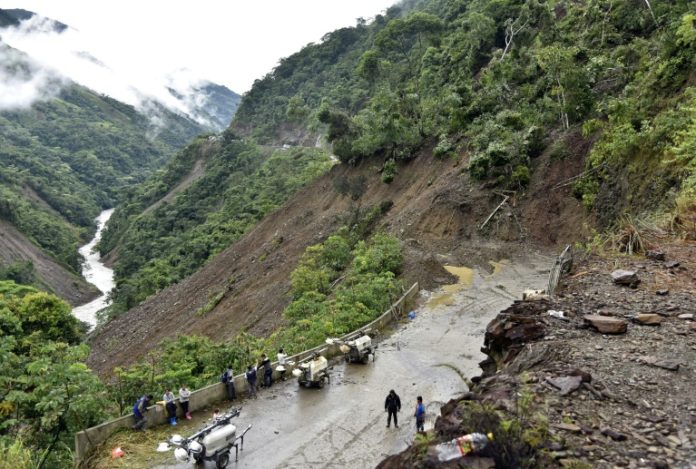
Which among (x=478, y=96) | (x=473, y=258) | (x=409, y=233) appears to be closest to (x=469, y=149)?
(x=478, y=96)

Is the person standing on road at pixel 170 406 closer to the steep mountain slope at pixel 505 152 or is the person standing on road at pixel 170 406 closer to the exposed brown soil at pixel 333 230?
the steep mountain slope at pixel 505 152

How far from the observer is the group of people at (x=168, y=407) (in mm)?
9734

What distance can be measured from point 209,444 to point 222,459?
0.51 m

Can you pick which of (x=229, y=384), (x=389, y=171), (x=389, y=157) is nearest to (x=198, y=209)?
(x=389, y=157)

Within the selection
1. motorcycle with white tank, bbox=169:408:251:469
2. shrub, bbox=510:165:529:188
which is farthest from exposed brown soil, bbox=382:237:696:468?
shrub, bbox=510:165:529:188

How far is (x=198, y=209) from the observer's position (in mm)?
71500

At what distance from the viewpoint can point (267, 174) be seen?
211 ft

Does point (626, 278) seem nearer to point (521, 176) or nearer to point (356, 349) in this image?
point (356, 349)

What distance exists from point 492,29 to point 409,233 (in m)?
25.2

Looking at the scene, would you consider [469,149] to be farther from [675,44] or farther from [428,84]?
[428,84]

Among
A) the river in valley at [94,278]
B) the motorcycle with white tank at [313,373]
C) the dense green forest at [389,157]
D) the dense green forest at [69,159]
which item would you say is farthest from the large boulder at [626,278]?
the dense green forest at [69,159]

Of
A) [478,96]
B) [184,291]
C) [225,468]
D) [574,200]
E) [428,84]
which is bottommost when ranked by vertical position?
[184,291]

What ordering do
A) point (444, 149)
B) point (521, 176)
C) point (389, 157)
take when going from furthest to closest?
point (389, 157) → point (444, 149) → point (521, 176)

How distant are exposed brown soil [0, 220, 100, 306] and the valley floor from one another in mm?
54387
